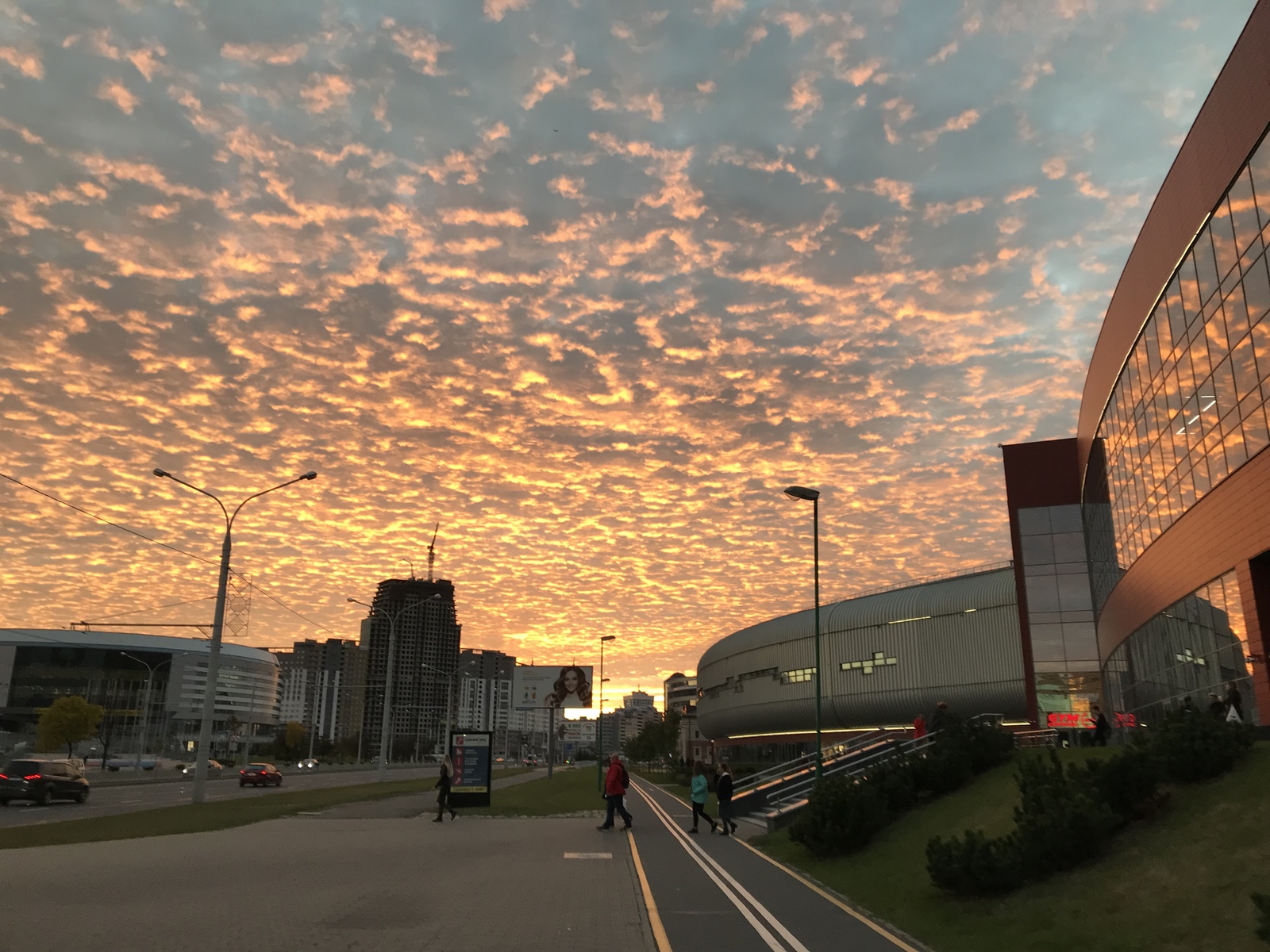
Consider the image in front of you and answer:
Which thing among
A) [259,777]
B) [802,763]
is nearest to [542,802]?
[802,763]

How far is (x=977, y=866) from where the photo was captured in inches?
490

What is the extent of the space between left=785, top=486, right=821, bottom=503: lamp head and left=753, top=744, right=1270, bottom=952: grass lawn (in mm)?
13017

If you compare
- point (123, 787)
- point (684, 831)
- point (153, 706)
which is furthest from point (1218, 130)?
point (153, 706)

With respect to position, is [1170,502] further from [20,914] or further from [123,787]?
[123,787]

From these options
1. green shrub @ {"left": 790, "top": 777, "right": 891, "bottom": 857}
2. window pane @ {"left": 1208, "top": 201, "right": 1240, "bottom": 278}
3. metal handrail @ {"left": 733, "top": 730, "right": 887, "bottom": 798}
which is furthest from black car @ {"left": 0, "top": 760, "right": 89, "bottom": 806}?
window pane @ {"left": 1208, "top": 201, "right": 1240, "bottom": 278}

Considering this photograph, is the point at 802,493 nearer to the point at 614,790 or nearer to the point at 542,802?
the point at 614,790

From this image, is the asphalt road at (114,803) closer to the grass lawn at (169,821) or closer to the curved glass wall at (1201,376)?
the grass lawn at (169,821)

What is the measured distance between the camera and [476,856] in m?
18.1

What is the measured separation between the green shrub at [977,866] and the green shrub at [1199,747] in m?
2.54

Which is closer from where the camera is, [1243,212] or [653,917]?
[653,917]

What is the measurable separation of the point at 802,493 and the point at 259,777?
38.7 m

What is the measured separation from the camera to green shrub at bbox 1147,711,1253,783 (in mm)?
13180

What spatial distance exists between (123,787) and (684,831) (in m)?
35.5

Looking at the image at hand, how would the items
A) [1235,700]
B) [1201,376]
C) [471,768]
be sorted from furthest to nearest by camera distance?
[471,768] → [1201,376] → [1235,700]
